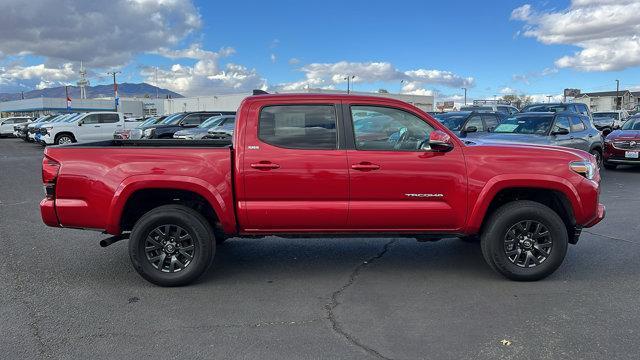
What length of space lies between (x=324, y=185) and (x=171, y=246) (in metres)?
1.59

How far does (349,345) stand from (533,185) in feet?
8.02

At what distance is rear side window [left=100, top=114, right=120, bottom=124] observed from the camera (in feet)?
76.0

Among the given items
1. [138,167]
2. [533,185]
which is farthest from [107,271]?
[533,185]

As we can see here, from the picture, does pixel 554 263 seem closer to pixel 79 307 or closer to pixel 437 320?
pixel 437 320

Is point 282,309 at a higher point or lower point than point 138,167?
lower

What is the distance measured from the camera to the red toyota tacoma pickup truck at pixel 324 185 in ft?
15.3

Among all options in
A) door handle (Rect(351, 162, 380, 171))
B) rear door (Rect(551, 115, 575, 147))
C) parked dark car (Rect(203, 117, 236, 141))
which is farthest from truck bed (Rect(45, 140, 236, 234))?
parked dark car (Rect(203, 117, 236, 141))

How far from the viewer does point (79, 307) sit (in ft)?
14.3

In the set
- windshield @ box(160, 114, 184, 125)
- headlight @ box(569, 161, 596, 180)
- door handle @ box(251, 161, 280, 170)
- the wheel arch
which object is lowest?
the wheel arch

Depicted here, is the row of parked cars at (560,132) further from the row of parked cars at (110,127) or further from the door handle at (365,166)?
the row of parked cars at (110,127)

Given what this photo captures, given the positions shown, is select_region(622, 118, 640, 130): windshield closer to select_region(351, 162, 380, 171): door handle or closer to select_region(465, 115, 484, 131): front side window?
select_region(465, 115, 484, 131): front side window

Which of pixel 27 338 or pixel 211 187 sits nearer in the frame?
pixel 27 338

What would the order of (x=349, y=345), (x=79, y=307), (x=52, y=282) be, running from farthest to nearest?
1. (x=52, y=282)
2. (x=79, y=307)
3. (x=349, y=345)

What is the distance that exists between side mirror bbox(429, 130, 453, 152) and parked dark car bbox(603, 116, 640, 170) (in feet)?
35.7
